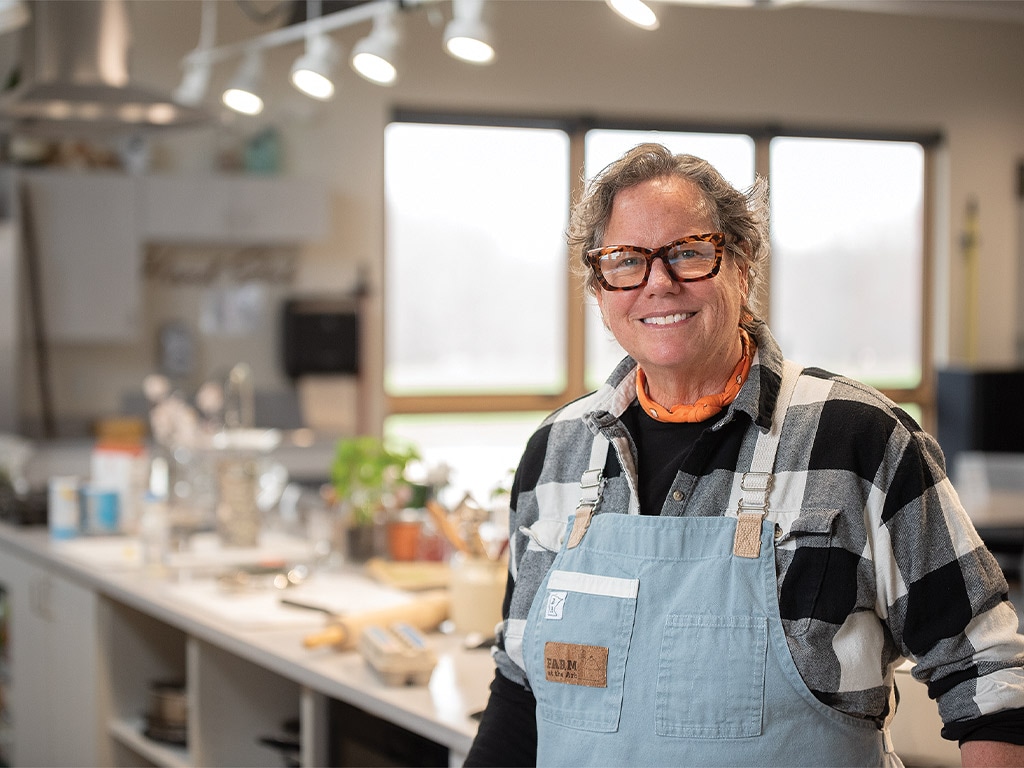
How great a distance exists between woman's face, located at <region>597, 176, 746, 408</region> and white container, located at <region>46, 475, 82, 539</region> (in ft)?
8.18

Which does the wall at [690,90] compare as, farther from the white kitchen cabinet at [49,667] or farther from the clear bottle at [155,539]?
the clear bottle at [155,539]

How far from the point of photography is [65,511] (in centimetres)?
369

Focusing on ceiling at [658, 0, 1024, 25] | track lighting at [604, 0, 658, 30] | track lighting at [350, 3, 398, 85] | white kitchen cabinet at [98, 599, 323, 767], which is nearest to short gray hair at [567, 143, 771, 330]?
track lighting at [604, 0, 658, 30]

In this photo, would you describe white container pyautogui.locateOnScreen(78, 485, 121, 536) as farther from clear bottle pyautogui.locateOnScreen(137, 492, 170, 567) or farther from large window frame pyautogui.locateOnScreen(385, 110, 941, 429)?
large window frame pyautogui.locateOnScreen(385, 110, 941, 429)

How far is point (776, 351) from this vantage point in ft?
5.55

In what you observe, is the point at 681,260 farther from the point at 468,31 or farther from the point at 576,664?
the point at 468,31

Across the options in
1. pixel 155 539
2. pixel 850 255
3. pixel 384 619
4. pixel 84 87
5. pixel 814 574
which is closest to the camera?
pixel 814 574

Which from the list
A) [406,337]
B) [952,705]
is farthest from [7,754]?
[406,337]

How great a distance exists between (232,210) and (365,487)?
3794mm

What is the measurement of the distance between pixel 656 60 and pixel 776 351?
6226 millimetres

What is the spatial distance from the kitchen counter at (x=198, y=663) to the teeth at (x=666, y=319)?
720 millimetres

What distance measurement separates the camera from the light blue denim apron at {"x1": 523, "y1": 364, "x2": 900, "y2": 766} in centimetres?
149

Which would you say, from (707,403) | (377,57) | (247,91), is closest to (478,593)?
(707,403)

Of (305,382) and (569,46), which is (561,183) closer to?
(569,46)
